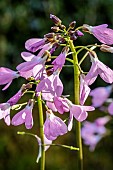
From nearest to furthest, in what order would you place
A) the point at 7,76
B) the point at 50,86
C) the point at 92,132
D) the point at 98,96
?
the point at 50,86, the point at 7,76, the point at 98,96, the point at 92,132

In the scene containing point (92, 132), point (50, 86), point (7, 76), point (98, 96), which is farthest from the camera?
point (92, 132)

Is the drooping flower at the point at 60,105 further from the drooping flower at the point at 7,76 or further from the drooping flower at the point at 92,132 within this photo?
the drooping flower at the point at 92,132

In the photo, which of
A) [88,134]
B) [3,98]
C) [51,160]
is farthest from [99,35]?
[3,98]

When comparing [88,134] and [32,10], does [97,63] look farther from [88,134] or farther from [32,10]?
[32,10]

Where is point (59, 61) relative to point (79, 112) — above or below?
above

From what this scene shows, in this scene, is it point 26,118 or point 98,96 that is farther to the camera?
point 98,96

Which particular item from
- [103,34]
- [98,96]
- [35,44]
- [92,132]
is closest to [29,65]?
[35,44]

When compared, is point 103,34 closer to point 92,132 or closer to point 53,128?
point 53,128

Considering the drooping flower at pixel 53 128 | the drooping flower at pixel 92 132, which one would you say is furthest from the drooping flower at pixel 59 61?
the drooping flower at pixel 92 132

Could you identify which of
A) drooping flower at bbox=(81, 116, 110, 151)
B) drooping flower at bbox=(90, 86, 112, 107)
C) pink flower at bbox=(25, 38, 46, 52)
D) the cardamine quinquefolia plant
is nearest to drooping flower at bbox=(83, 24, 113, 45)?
the cardamine quinquefolia plant
